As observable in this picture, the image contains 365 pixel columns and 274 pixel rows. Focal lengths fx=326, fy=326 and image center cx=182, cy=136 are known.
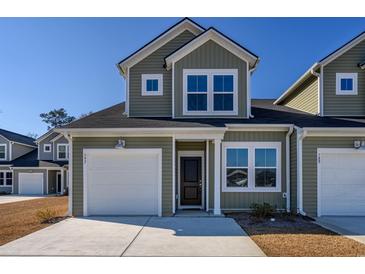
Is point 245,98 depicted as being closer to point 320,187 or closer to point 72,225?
point 320,187

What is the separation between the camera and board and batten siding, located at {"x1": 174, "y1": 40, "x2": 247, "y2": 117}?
12539mm

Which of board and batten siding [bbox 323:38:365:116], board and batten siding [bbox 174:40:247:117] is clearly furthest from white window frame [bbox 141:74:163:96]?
board and batten siding [bbox 323:38:365:116]

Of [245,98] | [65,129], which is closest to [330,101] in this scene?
[245,98]

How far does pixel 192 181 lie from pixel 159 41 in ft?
19.0

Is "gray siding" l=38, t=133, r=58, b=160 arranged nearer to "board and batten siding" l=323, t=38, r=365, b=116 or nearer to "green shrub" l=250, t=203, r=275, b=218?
"green shrub" l=250, t=203, r=275, b=218

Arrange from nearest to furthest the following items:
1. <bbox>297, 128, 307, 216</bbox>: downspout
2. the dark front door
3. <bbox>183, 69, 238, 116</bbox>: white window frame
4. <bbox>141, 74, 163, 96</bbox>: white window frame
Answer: <bbox>297, 128, 307, 216</bbox>: downspout
<bbox>183, 69, 238, 116</bbox>: white window frame
the dark front door
<bbox>141, 74, 163, 96</bbox>: white window frame

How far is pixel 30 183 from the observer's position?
28.6 m

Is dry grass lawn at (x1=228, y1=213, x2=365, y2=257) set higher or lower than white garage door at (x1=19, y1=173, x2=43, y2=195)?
higher

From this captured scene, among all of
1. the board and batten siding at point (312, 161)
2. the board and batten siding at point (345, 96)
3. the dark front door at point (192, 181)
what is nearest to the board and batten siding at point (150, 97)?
the dark front door at point (192, 181)

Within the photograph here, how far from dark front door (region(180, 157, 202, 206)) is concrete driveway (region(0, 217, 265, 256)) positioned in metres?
2.59

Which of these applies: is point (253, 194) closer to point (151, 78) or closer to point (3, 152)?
point (151, 78)

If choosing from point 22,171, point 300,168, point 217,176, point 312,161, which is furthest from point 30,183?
point 312,161

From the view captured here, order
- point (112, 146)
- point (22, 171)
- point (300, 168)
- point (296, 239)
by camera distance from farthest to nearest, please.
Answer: point (22, 171), point (112, 146), point (300, 168), point (296, 239)

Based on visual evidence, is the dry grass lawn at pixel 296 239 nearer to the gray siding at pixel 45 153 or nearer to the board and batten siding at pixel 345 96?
the board and batten siding at pixel 345 96
